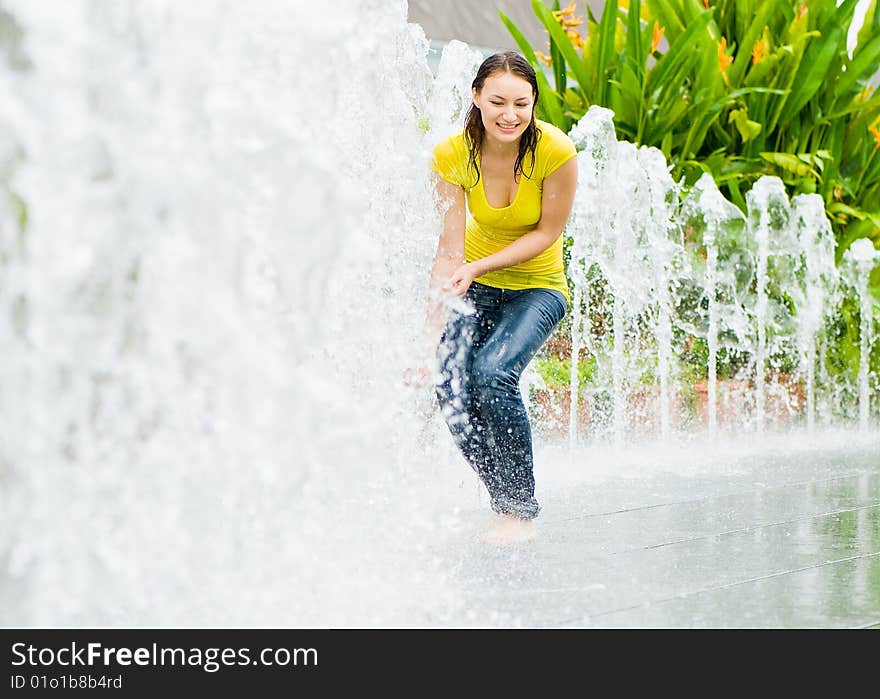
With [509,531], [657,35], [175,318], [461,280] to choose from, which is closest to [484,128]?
[461,280]

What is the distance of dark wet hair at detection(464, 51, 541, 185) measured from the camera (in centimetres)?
340

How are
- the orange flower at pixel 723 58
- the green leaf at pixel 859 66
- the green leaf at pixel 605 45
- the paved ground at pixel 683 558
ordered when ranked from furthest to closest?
the green leaf at pixel 859 66 → the orange flower at pixel 723 58 → the green leaf at pixel 605 45 → the paved ground at pixel 683 558

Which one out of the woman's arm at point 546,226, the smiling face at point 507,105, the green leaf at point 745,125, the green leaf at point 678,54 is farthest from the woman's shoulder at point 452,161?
the green leaf at point 745,125

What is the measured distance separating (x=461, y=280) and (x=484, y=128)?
0.46m

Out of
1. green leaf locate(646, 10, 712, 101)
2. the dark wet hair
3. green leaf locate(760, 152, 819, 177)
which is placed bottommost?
the dark wet hair

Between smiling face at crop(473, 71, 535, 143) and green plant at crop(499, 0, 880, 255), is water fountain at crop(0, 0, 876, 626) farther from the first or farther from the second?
green plant at crop(499, 0, 880, 255)

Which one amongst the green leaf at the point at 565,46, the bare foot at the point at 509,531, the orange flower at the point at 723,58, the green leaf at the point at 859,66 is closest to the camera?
the bare foot at the point at 509,531

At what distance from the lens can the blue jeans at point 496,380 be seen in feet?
11.2

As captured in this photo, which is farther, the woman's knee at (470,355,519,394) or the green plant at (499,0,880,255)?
the green plant at (499,0,880,255)

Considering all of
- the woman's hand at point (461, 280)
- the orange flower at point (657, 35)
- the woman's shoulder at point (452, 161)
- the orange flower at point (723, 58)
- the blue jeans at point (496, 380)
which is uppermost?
the orange flower at point (657, 35)

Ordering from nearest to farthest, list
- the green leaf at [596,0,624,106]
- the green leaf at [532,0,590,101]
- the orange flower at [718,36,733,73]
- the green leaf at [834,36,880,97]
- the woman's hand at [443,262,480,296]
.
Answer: the woman's hand at [443,262,480,296] < the green leaf at [596,0,624,106] < the green leaf at [532,0,590,101] < the orange flower at [718,36,733,73] < the green leaf at [834,36,880,97]

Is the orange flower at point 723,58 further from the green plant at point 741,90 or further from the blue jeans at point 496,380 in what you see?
the blue jeans at point 496,380

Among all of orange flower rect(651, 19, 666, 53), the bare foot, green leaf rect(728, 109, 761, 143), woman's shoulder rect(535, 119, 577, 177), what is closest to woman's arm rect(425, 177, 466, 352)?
woman's shoulder rect(535, 119, 577, 177)
